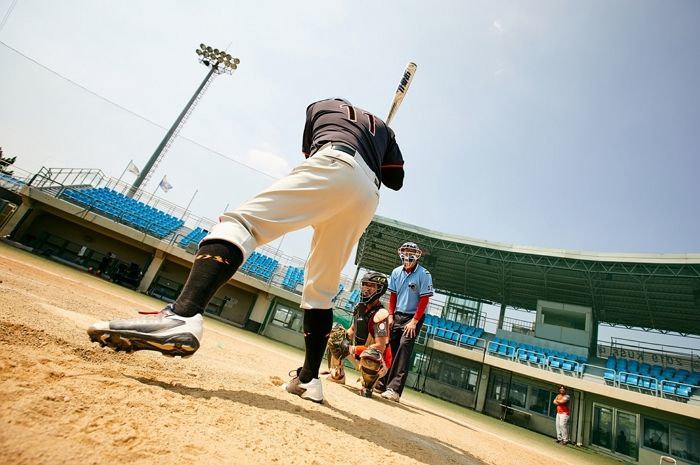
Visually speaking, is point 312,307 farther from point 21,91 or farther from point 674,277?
point 21,91

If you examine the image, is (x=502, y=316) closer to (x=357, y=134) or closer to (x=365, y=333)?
(x=365, y=333)

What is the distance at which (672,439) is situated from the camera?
12.3m

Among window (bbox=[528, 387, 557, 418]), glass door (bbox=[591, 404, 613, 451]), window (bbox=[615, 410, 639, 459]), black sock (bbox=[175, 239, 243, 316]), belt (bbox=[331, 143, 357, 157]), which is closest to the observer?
black sock (bbox=[175, 239, 243, 316])

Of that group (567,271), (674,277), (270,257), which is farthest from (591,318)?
(270,257)

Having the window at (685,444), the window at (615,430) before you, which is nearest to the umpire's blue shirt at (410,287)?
the window at (615,430)

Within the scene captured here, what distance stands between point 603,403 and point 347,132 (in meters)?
18.0

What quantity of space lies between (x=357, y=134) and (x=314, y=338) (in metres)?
1.17

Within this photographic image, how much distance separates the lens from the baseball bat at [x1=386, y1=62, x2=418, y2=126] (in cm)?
296

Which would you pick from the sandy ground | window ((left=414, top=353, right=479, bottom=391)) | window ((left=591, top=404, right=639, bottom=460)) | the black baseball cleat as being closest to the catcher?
the sandy ground

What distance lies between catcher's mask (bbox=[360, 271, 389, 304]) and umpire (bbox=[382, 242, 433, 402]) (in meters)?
0.51

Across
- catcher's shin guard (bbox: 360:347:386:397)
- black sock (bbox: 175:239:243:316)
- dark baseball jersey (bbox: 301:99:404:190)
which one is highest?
dark baseball jersey (bbox: 301:99:404:190)

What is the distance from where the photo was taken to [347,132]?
1.76 meters

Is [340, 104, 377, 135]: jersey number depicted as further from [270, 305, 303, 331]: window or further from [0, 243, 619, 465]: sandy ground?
[270, 305, 303, 331]: window

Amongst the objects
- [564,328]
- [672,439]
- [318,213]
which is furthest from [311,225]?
[564,328]
